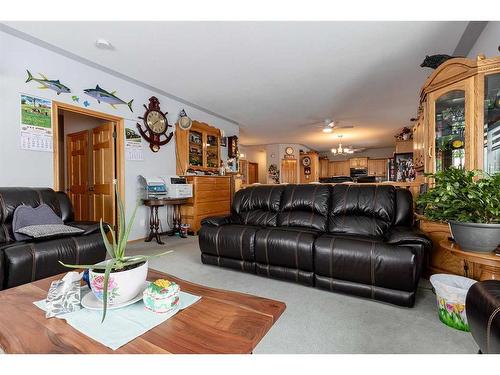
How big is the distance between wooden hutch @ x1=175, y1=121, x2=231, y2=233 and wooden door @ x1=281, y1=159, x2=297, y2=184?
3856 mm

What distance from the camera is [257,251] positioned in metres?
2.52

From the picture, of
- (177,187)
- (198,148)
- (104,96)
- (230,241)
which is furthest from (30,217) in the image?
(198,148)

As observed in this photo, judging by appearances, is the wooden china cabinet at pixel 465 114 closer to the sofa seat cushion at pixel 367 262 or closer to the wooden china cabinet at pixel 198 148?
the sofa seat cushion at pixel 367 262

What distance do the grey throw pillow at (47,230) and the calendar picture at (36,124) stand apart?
114 centimetres

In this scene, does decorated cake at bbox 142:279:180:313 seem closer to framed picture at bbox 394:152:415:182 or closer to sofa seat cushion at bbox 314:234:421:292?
sofa seat cushion at bbox 314:234:421:292

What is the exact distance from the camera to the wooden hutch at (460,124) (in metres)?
2.02

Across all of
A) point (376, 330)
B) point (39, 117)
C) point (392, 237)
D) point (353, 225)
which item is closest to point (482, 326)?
point (376, 330)

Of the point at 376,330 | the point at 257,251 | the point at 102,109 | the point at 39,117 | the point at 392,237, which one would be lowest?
the point at 376,330

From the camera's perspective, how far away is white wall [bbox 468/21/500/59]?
7.32ft

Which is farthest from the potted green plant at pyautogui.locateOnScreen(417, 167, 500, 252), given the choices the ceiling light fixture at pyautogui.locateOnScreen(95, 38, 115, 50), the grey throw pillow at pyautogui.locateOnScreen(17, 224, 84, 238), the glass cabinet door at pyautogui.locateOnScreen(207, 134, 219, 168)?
the glass cabinet door at pyautogui.locateOnScreen(207, 134, 219, 168)

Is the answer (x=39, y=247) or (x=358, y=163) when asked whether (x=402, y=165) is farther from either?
(x=39, y=247)

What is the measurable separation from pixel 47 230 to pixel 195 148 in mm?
3218
